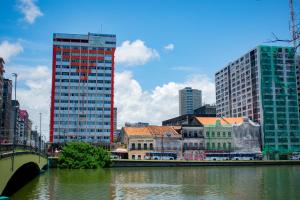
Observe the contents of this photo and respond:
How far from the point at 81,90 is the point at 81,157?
2288 inches

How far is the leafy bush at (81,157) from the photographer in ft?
367

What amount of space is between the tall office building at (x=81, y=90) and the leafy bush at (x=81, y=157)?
47.4 metres

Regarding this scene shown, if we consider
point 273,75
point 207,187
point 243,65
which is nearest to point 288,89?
point 273,75

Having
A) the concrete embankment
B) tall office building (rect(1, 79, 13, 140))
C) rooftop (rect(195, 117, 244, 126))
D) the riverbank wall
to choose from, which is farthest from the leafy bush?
tall office building (rect(1, 79, 13, 140))

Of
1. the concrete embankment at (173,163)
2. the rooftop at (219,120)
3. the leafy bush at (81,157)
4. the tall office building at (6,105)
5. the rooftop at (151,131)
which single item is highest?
the tall office building at (6,105)

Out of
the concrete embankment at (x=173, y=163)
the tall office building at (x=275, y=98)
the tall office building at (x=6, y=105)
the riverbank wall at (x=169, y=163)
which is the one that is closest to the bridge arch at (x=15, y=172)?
the riverbank wall at (x=169, y=163)

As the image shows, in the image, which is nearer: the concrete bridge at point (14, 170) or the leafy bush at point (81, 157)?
the concrete bridge at point (14, 170)

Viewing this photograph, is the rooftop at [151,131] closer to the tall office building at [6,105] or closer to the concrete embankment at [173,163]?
the concrete embankment at [173,163]

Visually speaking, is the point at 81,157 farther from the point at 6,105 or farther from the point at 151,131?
the point at 6,105

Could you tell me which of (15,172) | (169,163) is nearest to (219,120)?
(169,163)

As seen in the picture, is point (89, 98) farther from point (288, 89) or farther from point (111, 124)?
point (288, 89)

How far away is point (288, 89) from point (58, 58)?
103954mm

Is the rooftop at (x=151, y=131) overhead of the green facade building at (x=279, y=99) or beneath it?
beneath

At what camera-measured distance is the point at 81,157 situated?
112 metres
